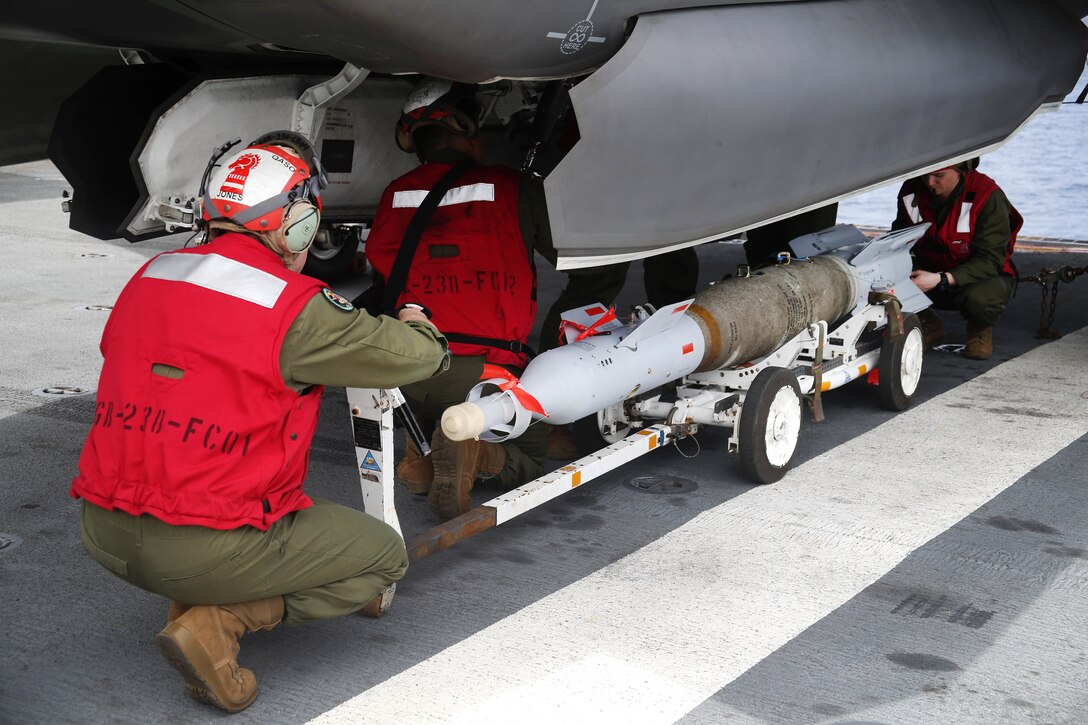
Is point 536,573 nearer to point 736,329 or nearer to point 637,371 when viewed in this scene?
point 637,371

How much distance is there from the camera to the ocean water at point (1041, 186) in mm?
13383

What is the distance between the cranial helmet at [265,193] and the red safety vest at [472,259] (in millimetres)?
1204

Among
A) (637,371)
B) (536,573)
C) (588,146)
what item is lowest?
(536,573)

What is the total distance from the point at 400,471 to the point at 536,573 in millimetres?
678

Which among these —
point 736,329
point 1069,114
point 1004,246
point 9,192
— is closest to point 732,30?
point 736,329

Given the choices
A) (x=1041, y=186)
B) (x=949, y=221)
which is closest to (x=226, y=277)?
(x=949, y=221)

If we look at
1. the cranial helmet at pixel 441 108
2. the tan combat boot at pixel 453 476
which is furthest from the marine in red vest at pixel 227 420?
the cranial helmet at pixel 441 108

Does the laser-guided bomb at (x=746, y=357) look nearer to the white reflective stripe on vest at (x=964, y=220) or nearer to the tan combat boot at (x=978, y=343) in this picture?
the white reflective stripe on vest at (x=964, y=220)

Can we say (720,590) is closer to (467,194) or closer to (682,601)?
(682,601)

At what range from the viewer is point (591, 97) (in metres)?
3.40

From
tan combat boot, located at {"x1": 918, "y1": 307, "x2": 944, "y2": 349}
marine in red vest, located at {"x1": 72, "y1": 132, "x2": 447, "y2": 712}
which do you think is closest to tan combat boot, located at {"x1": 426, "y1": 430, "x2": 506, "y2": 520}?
marine in red vest, located at {"x1": 72, "y1": 132, "x2": 447, "y2": 712}

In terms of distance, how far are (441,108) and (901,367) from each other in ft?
8.32

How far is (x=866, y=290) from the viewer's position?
5203 millimetres

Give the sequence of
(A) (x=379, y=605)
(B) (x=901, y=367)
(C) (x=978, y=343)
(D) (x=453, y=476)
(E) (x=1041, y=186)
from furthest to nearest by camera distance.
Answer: (E) (x=1041, y=186)
(C) (x=978, y=343)
(B) (x=901, y=367)
(D) (x=453, y=476)
(A) (x=379, y=605)
